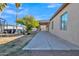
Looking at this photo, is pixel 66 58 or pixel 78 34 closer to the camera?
pixel 66 58

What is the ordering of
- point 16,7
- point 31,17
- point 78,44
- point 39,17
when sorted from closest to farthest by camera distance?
point 78,44, point 16,7, point 31,17, point 39,17

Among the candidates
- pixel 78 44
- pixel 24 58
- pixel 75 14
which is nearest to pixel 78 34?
pixel 78 44

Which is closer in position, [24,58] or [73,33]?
[24,58]

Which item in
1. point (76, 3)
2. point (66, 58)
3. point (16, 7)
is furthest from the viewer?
point (16, 7)

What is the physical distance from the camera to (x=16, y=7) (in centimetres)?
4297

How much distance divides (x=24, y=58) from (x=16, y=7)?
3579 cm

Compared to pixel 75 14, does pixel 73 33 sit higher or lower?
lower

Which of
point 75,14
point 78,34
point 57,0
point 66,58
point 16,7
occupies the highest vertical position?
point 16,7

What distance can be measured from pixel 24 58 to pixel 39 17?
51152 mm

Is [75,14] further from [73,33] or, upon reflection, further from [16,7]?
[16,7]

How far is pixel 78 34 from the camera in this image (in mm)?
12312

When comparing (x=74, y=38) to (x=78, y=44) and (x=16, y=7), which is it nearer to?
(x=78, y=44)

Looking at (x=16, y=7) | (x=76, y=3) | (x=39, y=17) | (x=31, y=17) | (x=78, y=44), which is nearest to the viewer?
(x=78, y=44)

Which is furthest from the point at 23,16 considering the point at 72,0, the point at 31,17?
the point at 72,0
